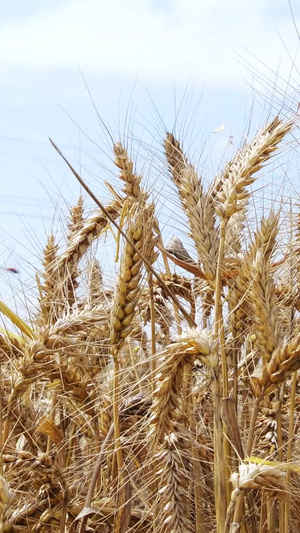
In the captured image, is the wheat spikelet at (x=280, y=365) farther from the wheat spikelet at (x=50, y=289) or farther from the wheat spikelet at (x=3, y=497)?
the wheat spikelet at (x=50, y=289)

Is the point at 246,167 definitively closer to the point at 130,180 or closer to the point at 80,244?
the point at 130,180

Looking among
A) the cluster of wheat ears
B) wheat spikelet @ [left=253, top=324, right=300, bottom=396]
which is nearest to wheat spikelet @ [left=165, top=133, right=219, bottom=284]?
the cluster of wheat ears

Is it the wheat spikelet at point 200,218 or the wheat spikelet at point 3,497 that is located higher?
the wheat spikelet at point 200,218

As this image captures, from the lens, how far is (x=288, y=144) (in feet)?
6.82

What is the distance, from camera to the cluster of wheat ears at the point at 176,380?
66.8 inches

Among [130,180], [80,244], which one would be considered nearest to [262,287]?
[130,180]

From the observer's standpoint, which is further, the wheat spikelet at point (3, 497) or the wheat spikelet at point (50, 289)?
the wheat spikelet at point (50, 289)

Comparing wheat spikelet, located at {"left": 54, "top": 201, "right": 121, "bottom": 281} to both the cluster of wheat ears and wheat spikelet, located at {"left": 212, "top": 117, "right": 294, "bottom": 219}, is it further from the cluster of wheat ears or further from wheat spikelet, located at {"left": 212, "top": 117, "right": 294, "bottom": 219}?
wheat spikelet, located at {"left": 212, "top": 117, "right": 294, "bottom": 219}

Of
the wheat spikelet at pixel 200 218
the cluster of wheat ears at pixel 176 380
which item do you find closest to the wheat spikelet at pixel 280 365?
the cluster of wheat ears at pixel 176 380

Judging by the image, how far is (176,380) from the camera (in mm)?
1736

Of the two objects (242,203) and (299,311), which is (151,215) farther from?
(299,311)

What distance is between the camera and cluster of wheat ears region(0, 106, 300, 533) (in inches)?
66.8

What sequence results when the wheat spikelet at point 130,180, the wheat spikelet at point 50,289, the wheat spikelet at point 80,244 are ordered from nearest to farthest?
1. the wheat spikelet at point 130,180
2. the wheat spikelet at point 50,289
3. the wheat spikelet at point 80,244

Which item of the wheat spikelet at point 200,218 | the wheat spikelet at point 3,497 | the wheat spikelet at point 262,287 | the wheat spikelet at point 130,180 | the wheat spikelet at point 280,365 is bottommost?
the wheat spikelet at point 3,497
